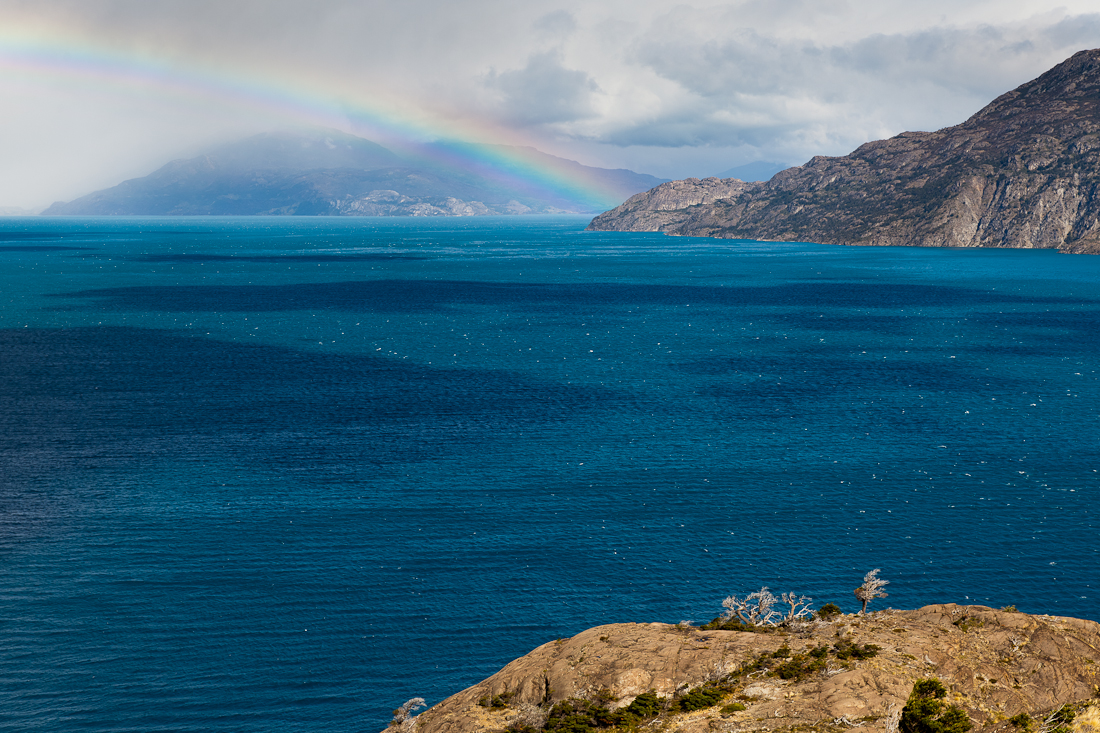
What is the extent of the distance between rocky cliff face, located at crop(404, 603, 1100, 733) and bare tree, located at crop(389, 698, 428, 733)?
700 millimetres

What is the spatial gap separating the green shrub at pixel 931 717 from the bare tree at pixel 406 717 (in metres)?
27.8

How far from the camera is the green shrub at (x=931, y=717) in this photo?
133 ft

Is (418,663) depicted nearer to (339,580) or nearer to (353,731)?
A: (353,731)

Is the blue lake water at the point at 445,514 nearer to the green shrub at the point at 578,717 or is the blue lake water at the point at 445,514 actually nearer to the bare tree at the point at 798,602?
the bare tree at the point at 798,602

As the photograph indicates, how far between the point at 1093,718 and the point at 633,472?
61.1m

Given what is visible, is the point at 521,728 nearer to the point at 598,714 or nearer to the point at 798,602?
the point at 598,714

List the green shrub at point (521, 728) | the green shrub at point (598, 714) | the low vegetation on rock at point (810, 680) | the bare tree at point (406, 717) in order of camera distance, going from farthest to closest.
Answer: the bare tree at point (406, 717)
the green shrub at point (521, 728)
the green shrub at point (598, 714)
the low vegetation on rock at point (810, 680)

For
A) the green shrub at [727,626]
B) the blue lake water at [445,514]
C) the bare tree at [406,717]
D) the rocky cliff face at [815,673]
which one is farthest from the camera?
the blue lake water at [445,514]

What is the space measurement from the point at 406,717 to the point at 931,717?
100ft

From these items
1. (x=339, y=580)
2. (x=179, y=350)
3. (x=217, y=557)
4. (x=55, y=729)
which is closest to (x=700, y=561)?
(x=339, y=580)

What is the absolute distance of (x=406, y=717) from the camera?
171 feet

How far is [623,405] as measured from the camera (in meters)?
130

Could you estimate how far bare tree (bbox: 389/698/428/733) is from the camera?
50.2 meters

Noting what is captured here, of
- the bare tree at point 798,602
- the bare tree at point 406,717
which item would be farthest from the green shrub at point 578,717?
the bare tree at point 798,602
